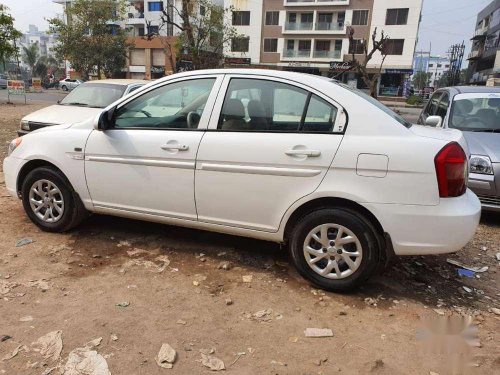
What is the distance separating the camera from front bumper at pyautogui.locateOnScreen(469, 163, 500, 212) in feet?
16.6

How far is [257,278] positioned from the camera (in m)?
3.73

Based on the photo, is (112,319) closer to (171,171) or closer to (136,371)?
(136,371)

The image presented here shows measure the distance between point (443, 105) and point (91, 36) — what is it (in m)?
31.4

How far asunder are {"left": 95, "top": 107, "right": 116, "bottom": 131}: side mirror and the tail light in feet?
9.14

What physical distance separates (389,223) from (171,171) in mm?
1845

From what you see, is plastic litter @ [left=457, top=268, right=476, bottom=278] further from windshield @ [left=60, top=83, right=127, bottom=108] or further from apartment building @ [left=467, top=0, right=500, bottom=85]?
apartment building @ [left=467, top=0, right=500, bottom=85]

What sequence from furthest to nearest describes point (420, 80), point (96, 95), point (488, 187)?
point (420, 80), point (96, 95), point (488, 187)

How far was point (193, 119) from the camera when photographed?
12.3 feet

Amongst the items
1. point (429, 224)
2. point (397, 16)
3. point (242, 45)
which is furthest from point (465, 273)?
point (242, 45)

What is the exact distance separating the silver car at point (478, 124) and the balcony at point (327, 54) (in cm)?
4522

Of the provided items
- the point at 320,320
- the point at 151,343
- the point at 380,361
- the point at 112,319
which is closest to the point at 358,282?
the point at 320,320

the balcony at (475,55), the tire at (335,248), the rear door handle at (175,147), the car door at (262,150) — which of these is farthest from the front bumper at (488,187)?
the balcony at (475,55)

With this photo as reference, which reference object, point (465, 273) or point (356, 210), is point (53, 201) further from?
point (465, 273)

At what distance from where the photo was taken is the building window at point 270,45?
53.3 metres
